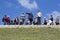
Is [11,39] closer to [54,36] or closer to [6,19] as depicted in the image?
[54,36]

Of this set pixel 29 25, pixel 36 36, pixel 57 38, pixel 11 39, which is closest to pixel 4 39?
pixel 11 39

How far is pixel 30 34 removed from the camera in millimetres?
26781

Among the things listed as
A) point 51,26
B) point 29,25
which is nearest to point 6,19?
point 29,25

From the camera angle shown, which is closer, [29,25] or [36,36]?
[36,36]

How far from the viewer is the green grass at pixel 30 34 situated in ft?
81.5

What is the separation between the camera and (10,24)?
32.6 metres

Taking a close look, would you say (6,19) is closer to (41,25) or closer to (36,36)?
(41,25)

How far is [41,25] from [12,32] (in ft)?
13.7

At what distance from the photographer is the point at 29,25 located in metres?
30.8

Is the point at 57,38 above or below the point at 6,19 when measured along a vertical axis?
below

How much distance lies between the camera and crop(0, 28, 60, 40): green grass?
2484 cm

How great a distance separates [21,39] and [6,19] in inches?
336

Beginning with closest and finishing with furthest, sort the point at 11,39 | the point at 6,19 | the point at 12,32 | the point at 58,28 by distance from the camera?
the point at 11,39
the point at 12,32
the point at 58,28
the point at 6,19

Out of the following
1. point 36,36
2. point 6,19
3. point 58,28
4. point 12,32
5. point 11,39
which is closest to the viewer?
point 11,39
